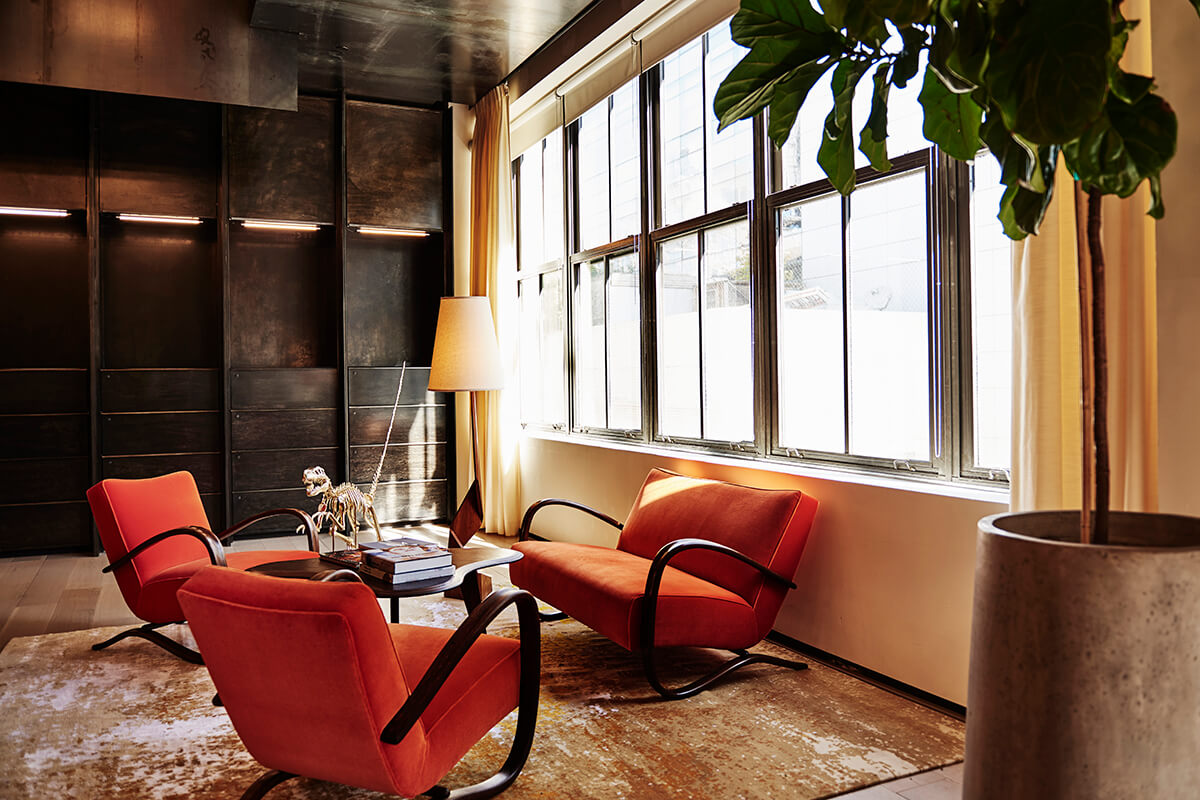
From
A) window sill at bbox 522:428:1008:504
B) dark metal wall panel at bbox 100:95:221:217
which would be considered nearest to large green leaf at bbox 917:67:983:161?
window sill at bbox 522:428:1008:504

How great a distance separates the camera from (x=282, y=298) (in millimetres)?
7469

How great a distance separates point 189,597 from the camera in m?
2.15

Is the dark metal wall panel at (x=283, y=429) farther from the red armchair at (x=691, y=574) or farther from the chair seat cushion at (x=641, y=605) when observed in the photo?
the chair seat cushion at (x=641, y=605)

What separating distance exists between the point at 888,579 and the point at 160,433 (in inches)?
217

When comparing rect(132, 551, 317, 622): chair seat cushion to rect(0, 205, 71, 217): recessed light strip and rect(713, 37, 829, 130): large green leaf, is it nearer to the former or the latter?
rect(713, 37, 829, 130): large green leaf

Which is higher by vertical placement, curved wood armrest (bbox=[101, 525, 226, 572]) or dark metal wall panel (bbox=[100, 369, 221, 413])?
dark metal wall panel (bbox=[100, 369, 221, 413])

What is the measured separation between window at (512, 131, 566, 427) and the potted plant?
5629 millimetres

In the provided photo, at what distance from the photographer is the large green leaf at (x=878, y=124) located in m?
1.76

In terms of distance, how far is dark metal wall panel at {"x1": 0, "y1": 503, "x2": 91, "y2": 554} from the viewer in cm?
627

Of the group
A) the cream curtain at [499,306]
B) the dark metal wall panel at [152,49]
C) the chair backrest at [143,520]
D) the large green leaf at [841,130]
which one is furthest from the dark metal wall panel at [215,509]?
the large green leaf at [841,130]

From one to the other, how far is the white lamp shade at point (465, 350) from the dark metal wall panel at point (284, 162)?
7.13 feet

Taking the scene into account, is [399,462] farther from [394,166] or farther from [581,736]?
[581,736]

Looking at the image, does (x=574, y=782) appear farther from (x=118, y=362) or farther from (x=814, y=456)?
(x=118, y=362)

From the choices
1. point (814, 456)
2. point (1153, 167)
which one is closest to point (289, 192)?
point (814, 456)
